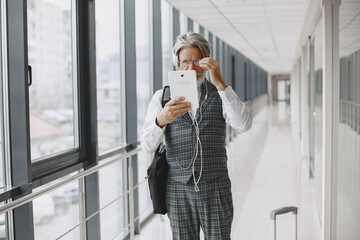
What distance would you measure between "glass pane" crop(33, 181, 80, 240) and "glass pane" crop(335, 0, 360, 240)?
1.58 m

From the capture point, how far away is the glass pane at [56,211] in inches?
97.0

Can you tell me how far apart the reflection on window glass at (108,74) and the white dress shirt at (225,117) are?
1.47 metres

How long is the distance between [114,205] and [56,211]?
0.93 meters

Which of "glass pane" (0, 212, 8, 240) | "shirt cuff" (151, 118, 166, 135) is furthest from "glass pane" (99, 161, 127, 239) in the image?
"shirt cuff" (151, 118, 166, 135)

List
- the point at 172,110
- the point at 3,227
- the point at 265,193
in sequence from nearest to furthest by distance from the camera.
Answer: the point at 172,110
the point at 3,227
the point at 265,193

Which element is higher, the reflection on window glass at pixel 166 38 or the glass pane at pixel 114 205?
the reflection on window glass at pixel 166 38

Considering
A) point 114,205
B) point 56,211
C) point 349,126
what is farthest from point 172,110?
point 114,205

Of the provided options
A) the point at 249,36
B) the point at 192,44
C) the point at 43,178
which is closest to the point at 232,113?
the point at 192,44

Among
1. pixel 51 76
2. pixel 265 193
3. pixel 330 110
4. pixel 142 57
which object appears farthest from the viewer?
pixel 265 193

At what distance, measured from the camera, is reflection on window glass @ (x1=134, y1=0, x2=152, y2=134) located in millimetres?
3965

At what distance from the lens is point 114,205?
3605mm

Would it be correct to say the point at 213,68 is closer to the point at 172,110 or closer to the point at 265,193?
the point at 172,110

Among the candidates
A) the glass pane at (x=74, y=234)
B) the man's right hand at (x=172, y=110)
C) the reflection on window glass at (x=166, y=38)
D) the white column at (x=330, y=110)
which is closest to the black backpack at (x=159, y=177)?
the man's right hand at (x=172, y=110)

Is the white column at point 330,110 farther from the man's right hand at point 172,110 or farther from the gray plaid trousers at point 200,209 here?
the man's right hand at point 172,110
